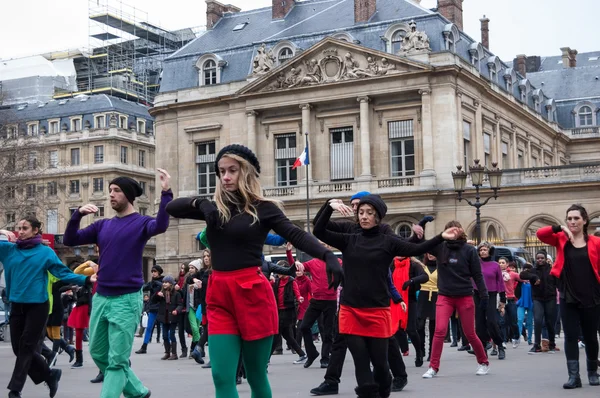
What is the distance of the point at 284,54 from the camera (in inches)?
2050

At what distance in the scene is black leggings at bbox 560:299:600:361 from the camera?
1088cm

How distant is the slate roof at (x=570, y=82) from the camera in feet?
234

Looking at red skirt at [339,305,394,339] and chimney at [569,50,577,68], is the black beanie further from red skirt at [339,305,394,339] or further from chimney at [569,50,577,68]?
chimney at [569,50,577,68]

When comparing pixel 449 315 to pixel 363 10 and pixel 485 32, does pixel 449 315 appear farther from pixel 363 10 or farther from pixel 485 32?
pixel 485 32

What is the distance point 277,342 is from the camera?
18.6 m

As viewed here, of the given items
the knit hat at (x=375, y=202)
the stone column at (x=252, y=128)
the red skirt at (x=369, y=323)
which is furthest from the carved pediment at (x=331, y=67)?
the red skirt at (x=369, y=323)

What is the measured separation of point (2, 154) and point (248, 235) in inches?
1783

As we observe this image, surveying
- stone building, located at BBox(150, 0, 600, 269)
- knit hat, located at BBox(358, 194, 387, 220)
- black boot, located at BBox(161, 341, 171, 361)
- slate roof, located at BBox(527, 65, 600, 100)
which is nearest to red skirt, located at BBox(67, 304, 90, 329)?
black boot, located at BBox(161, 341, 171, 361)

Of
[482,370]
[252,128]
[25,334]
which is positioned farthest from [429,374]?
[252,128]

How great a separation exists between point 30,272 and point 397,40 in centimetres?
4072

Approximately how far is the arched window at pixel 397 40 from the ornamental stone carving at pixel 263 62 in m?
6.64

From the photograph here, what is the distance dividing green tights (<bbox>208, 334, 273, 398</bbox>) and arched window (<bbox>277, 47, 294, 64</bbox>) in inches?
1808

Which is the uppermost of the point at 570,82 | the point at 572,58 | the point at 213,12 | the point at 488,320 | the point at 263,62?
the point at 213,12

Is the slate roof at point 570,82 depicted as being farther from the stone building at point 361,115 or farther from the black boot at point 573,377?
the black boot at point 573,377
